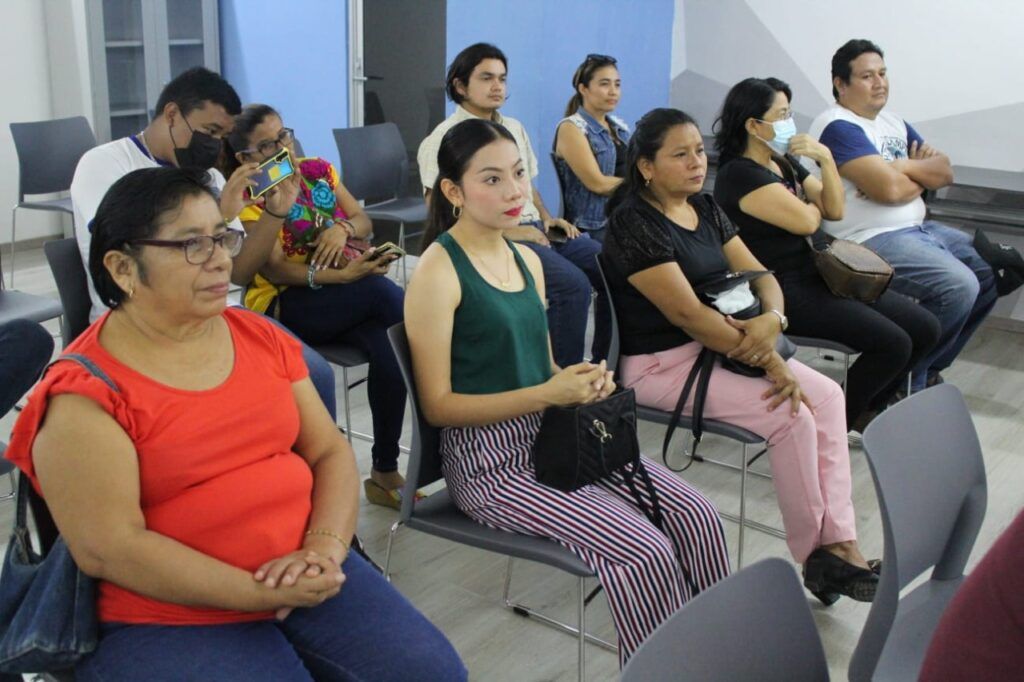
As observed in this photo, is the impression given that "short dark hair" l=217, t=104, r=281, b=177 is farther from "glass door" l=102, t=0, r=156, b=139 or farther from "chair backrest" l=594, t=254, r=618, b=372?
"glass door" l=102, t=0, r=156, b=139

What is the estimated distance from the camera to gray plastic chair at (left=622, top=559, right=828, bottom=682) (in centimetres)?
110

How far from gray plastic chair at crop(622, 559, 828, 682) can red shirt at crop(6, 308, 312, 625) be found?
2.60 feet

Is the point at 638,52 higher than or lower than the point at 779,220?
higher

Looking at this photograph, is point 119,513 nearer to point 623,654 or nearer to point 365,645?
point 365,645

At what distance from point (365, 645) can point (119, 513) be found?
1.43 feet

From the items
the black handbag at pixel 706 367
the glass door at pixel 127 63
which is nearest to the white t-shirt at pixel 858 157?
the black handbag at pixel 706 367

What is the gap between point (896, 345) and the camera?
3332 mm

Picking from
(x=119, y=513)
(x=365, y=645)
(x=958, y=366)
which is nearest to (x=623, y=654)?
(x=365, y=645)

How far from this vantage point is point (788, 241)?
3.38 meters

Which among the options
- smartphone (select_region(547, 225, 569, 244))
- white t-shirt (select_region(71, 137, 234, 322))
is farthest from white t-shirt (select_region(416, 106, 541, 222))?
white t-shirt (select_region(71, 137, 234, 322))

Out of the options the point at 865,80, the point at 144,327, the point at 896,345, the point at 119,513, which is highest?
the point at 865,80

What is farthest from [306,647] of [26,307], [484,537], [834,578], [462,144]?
[26,307]

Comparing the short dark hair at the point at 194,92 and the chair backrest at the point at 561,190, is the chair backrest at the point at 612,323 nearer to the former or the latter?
the short dark hair at the point at 194,92

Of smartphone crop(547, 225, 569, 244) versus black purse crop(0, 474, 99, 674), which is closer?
black purse crop(0, 474, 99, 674)
